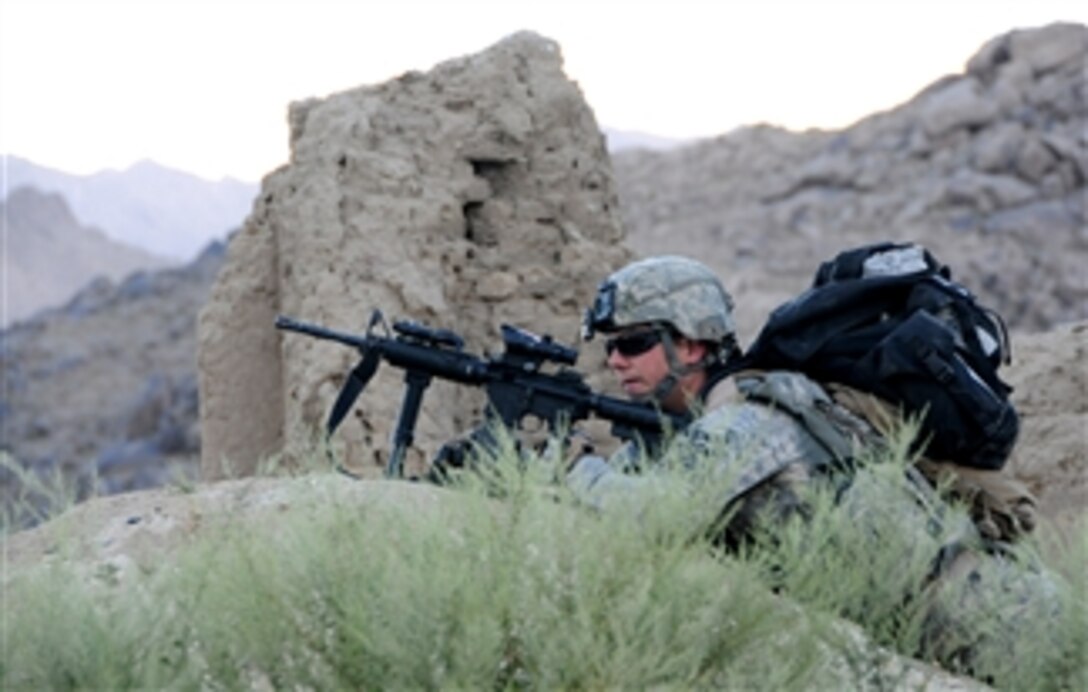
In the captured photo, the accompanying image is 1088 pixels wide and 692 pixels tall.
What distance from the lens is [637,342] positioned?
600 centimetres

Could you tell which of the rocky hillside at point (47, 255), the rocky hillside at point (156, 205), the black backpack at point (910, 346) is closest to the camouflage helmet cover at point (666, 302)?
the black backpack at point (910, 346)

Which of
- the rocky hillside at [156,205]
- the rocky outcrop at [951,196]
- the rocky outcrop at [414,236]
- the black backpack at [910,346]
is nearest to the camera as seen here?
the black backpack at [910,346]

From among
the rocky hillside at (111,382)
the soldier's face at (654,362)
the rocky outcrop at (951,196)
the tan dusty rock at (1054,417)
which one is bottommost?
the rocky hillside at (111,382)

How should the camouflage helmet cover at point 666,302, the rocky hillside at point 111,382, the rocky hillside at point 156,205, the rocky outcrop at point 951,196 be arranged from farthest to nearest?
the rocky hillside at point 156,205 → the rocky outcrop at point 951,196 → the rocky hillside at point 111,382 → the camouflage helmet cover at point 666,302

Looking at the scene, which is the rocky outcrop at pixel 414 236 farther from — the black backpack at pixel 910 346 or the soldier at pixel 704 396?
the black backpack at pixel 910 346

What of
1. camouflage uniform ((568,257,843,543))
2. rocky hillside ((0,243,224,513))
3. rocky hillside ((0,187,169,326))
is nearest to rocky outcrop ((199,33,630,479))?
camouflage uniform ((568,257,843,543))

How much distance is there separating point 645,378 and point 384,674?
79.0 inches

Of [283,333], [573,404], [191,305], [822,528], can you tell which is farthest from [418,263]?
[191,305]

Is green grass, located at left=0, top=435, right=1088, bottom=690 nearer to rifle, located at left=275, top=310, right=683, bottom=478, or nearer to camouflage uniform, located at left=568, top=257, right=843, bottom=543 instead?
camouflage uniform, located at left=568, top=257, right=843, bottom=543

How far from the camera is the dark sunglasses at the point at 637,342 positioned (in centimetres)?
598

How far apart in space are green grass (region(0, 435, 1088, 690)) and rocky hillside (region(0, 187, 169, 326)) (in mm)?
71184

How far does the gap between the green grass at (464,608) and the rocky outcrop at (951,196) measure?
2691cm

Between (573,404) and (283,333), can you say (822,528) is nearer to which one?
(573,404)

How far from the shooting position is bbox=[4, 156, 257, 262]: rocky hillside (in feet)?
302
